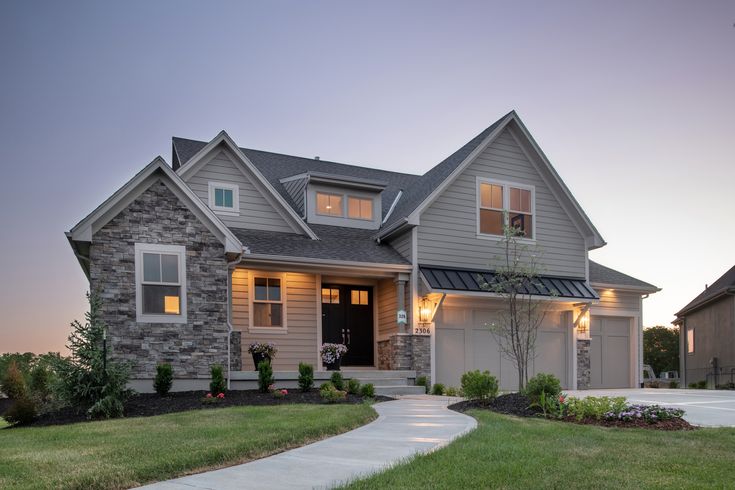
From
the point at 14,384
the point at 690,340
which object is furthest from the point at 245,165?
the point at 690,340

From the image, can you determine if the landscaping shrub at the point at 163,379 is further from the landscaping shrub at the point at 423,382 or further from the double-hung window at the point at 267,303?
the landscaping shrub at the point at 423,382

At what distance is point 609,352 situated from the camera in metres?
21.3

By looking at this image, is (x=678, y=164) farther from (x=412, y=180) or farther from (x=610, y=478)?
(x=610, y=478)

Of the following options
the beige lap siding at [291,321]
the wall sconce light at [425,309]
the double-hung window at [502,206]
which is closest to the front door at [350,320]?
the beige lap siding at [291,321]

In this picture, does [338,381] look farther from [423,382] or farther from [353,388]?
[423,382]

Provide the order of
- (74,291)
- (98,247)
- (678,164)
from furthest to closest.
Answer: (678,164) < (74,291) < (98,247)

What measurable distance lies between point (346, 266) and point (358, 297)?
2.33 meters

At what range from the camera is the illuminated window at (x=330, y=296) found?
18.7 meters

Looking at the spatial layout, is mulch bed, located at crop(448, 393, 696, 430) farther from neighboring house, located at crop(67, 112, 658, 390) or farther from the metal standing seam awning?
Result: neighboring house, located at crop(67, 112, 658, 390)

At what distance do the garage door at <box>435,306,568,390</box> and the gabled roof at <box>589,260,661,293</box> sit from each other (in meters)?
2.10

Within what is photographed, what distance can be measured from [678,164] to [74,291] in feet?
61.8

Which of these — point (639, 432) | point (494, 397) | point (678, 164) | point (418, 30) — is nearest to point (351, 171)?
point (418, 30)

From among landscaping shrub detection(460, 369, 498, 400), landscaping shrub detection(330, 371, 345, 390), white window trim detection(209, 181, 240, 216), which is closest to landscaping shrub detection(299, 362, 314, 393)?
landscaping shrub detection(330, 371, 345, 390)

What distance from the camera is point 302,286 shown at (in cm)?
1784
